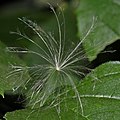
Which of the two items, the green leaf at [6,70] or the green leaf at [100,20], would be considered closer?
the green leaf at [6,70]

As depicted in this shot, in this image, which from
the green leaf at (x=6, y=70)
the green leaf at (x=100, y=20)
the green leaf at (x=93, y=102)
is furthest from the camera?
the green leaf at (x=100, y=20)

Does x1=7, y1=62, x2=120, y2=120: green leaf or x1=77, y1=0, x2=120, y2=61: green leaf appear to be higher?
x1=77, y1=0, x2=120, y2=61: green leaf

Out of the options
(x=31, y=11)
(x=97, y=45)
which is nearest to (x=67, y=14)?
(x=31, y=11)

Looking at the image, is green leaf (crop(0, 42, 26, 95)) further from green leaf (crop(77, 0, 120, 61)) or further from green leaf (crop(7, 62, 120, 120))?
green leaf (crop(77, 0, 120, 61))

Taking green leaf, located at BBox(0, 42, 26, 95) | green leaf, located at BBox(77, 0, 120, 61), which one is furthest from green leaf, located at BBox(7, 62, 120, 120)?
green leaf, located at BBox(77, 0, 120, 61)

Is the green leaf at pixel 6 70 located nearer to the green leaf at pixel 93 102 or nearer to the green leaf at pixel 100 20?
the green leaf at pixel 93 102

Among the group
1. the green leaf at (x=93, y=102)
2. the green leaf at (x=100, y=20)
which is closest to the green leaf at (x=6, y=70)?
the green leaf at (x=93, y=102)

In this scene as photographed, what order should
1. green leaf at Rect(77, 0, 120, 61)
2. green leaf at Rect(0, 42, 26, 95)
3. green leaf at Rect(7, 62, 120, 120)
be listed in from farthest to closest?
green leaf at Rect(77, 0, 120, 61)
green leaf at Rect(0, 42, 26, 95)
green leaf at Rect(7, 62, 120, 120)
